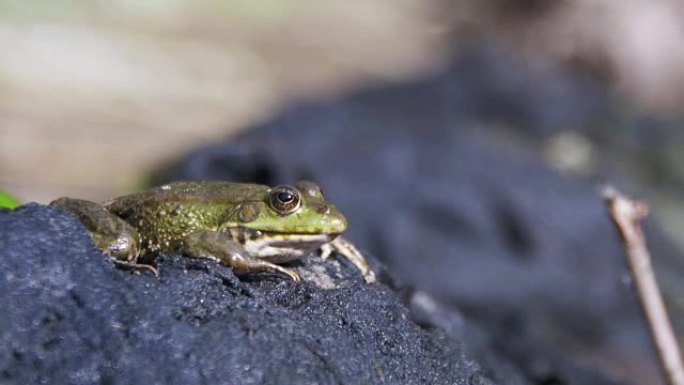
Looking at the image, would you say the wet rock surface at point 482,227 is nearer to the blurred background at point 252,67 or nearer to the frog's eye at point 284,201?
the blurred background at point 252,67

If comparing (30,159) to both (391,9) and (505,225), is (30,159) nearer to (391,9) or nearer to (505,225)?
(505,225)

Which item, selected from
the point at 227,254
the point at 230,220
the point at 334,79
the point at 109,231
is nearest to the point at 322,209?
the point at 230,220

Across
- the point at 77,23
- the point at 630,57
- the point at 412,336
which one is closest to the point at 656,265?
the point at 412,336

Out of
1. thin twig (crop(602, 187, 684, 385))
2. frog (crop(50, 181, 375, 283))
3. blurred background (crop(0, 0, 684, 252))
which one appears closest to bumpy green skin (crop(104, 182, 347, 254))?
frog (crop(50, 181, 375, 283))

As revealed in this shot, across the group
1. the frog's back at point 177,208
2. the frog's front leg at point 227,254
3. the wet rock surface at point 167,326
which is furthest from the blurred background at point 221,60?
the wet rock surface at point 167,326

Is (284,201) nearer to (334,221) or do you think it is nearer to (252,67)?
(334,221)

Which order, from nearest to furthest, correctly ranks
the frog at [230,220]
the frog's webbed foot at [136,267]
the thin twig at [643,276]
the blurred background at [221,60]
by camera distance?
the frog's webbed foot at [136,267] → the frog at [230,220] → the thin twig at [643,276] → the blurred background at [221,60]
